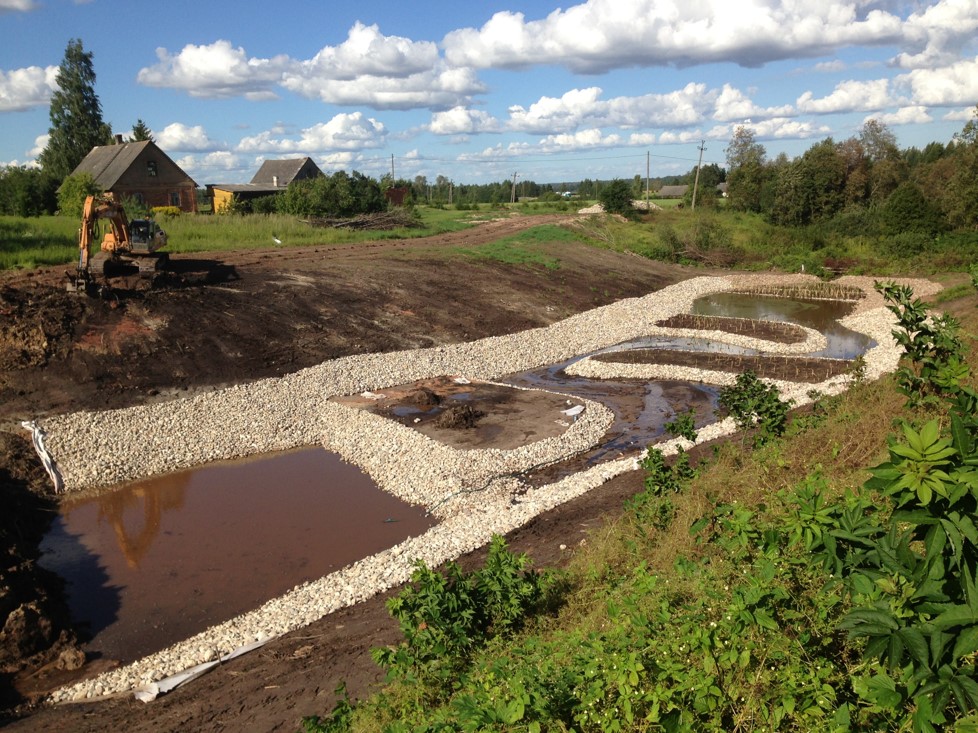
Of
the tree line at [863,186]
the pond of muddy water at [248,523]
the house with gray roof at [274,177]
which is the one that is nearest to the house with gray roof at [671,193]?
the tree line at [863,186]

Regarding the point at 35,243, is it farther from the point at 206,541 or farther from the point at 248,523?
the point at 206,541

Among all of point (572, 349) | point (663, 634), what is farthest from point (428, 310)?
point (663, 634)

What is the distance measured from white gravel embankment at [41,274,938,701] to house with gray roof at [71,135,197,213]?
113ft

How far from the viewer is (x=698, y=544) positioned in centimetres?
792

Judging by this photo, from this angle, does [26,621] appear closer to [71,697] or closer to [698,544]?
[71,697]

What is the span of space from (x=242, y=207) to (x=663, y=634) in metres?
46.2

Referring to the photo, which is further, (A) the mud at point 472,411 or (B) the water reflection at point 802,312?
(B) the water reflection at point 802,312

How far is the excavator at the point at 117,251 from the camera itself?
839 inches

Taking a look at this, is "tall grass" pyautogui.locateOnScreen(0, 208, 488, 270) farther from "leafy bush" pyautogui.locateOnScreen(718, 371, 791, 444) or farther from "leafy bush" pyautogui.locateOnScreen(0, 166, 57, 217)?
"leafy bush" pyautogui.locateOnScreen(718, 371, 791, 444)

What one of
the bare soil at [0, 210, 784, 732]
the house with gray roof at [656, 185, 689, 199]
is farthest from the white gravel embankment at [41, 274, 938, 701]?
the house with gray roof at [656, 185, 689, 199]

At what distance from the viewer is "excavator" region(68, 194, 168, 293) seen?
2131cm

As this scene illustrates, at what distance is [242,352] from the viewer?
68.8 feet

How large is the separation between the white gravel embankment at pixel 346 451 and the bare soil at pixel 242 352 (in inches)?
17.8

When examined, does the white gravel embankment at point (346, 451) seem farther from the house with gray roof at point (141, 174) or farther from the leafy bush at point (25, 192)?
the leafy bush at point (25, 192)
